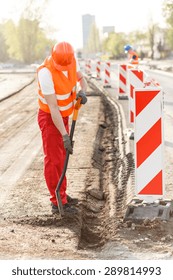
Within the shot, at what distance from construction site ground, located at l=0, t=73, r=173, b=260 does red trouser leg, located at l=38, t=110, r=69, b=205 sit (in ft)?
0.96

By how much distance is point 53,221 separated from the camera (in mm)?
6254

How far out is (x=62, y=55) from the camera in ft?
20.1

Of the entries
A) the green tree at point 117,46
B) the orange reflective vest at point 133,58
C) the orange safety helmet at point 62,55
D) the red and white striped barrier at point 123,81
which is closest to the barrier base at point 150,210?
the orange safety helmet at point 62,55

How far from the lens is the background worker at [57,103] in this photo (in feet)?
20.2

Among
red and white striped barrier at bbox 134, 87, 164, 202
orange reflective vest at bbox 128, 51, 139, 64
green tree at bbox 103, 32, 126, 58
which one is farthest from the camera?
green tree at bbox 103, 32, 126, 58

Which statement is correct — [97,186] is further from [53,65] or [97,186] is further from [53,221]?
[53,65]

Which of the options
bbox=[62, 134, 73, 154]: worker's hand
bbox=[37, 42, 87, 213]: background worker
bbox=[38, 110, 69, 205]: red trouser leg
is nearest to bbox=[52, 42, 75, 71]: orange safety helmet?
bbox=[37, 42, 87, 213]: background worker

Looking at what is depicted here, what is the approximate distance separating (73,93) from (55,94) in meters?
0.38

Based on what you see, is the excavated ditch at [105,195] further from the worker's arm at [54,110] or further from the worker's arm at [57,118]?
the worker's arm at [54,110]

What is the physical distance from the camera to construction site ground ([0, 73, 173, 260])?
5355 millimetres

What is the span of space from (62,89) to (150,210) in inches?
62.9

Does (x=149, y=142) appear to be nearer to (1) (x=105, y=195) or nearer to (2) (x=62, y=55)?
(2) (x=62, y=55)

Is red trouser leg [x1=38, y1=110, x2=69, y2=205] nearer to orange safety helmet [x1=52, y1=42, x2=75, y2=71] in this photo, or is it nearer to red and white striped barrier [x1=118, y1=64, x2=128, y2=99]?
orange safety helmet [x1=52, y1=42, x2=75, y2=71]

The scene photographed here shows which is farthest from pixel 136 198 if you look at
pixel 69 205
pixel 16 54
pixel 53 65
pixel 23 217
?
pixel 16 54
